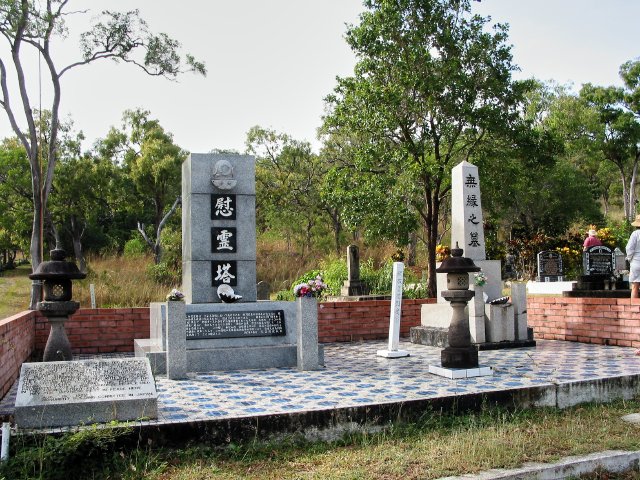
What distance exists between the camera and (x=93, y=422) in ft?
16.5

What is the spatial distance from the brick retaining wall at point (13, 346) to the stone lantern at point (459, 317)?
4.92 m

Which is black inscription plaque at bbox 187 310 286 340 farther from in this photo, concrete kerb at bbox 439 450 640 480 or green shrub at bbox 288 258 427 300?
green shrub at bbox 288 258 427 300

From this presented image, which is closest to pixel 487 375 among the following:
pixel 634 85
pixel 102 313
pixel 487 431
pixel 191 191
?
pixel 487 431

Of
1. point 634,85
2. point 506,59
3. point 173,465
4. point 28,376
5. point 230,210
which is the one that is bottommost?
point 173,465

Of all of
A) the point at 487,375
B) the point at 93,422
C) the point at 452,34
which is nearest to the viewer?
the point at 93,422

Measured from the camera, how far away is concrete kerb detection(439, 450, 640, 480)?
169 inches

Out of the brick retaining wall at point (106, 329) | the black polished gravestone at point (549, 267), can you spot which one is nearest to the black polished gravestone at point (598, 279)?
the black polished gravestone at point (549, 267)

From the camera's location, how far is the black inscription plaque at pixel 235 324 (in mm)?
8273

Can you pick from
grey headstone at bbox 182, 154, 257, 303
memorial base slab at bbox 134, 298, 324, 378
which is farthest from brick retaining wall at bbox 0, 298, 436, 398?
grey headstone at bbox 182, 154, 257, 303

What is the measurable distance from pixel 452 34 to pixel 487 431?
1184 cm

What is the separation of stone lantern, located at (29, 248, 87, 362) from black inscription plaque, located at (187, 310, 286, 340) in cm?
206

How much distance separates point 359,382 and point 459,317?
4.66 ft

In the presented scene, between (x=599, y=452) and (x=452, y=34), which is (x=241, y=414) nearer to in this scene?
(x=599, y=452)

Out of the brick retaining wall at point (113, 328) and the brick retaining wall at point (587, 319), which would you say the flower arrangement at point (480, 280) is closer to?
the brick retaining wall at point (587, 319)
